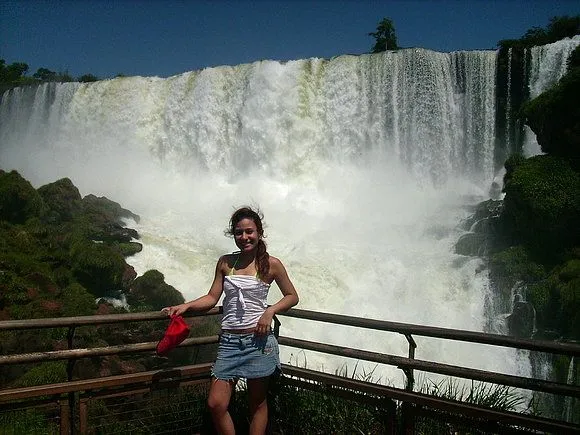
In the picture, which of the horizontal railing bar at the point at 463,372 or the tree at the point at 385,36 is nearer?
the horizontal railing bar at the point at 463,372

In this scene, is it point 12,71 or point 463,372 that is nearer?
point 463,372

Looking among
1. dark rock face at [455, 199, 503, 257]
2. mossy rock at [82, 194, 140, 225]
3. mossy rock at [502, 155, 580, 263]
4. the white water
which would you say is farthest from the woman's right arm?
mossy rock at [82, 194, 140, 225]

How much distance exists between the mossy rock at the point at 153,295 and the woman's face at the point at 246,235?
8.91 m

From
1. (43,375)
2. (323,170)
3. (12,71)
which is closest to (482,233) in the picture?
(323,170)

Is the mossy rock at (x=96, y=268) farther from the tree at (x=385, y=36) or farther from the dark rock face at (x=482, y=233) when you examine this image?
the tree at (x=385, y=36)

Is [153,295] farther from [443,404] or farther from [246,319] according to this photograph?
[443,404]

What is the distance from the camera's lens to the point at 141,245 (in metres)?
14.8

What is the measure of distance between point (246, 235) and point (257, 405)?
0.93 metres

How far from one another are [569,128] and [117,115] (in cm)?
1969

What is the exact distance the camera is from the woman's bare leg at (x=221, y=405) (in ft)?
9.24

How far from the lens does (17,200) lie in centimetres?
1365

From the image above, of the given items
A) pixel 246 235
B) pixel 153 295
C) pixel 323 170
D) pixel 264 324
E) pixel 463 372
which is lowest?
pixel 153 295

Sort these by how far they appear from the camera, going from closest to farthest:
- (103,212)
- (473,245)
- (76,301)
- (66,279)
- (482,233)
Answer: (76,301) < (66,279) < (473,245) < (482,233) < (103,212)

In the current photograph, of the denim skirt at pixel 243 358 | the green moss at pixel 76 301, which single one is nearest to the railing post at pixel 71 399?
the denim skirt at pixel 243 358
